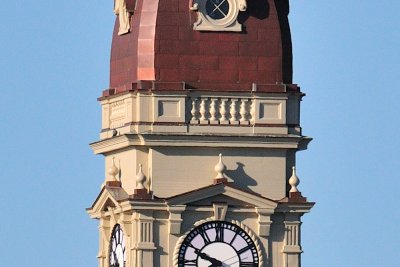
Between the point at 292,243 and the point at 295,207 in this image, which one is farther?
the point at 292,243

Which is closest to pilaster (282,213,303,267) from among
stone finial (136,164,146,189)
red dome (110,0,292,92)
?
red dome (110,0,292,92)

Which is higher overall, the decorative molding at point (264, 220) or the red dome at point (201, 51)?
the red dome at point (201, 51)

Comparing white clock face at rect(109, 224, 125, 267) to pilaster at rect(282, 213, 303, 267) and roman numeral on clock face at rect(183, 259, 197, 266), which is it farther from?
pilaster at rect(282, 213, 303, 267)

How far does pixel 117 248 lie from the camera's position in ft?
342

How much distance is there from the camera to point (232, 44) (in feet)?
340

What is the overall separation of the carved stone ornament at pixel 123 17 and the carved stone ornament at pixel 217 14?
73.1 inches

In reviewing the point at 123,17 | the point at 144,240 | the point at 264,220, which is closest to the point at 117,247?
the point at 144,240

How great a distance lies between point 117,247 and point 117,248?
3 centimetres

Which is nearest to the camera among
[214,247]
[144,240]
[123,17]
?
[144,240]

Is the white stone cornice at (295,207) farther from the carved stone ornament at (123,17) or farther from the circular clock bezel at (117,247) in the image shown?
the carved stone ornament at (123,17)

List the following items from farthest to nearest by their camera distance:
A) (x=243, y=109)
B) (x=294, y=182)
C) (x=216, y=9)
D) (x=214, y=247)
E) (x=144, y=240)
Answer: (x=216, y=9) < (x=294, y=182) < (x=243, y=109) < (x=214, y=247) < (x=144, y=240)

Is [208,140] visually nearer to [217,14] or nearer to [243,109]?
[243,109]

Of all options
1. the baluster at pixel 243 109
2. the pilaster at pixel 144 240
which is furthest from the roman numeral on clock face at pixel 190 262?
the baluster at pixel 243 109

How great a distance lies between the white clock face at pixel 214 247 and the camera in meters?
103
